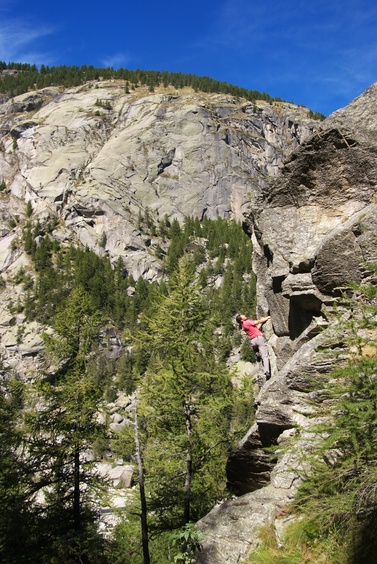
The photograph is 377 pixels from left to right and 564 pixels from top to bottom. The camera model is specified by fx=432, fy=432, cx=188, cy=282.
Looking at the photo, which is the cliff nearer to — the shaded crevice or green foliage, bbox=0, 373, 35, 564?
the shaded crevice

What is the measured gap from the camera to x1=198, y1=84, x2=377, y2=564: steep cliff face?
8789 mm

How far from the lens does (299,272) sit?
12742 mm

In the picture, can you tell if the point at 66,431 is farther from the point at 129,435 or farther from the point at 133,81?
the point at 133,81

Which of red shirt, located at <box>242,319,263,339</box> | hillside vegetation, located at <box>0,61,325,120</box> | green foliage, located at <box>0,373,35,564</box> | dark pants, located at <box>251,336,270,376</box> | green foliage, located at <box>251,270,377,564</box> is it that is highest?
hillside vegetation, located at <box>0,61,325,120</box>

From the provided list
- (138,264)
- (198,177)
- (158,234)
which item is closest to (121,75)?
(198,177)

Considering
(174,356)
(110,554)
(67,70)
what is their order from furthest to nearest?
(67,70) < (174,356) < (110,554)

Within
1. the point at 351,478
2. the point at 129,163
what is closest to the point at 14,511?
the point at 351,478

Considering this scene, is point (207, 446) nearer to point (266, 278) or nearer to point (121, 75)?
point (266, 278)

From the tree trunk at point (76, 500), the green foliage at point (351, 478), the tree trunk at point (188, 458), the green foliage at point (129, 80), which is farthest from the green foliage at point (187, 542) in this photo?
the green foliage at point (129, 80)

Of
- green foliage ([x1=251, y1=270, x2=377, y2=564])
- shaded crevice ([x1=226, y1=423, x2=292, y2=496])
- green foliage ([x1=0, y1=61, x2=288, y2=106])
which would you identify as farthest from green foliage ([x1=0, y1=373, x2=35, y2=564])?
green foliage ([x1=0, y1=61, x2=288, y2=106])

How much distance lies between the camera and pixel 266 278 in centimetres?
1525

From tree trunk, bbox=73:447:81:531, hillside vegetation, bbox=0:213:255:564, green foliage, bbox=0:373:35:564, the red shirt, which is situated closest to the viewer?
green foliage, bbox=0:373:35:564

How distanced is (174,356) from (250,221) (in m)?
6.64

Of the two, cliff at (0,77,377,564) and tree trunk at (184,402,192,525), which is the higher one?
cliff at (0,77,377,564)
